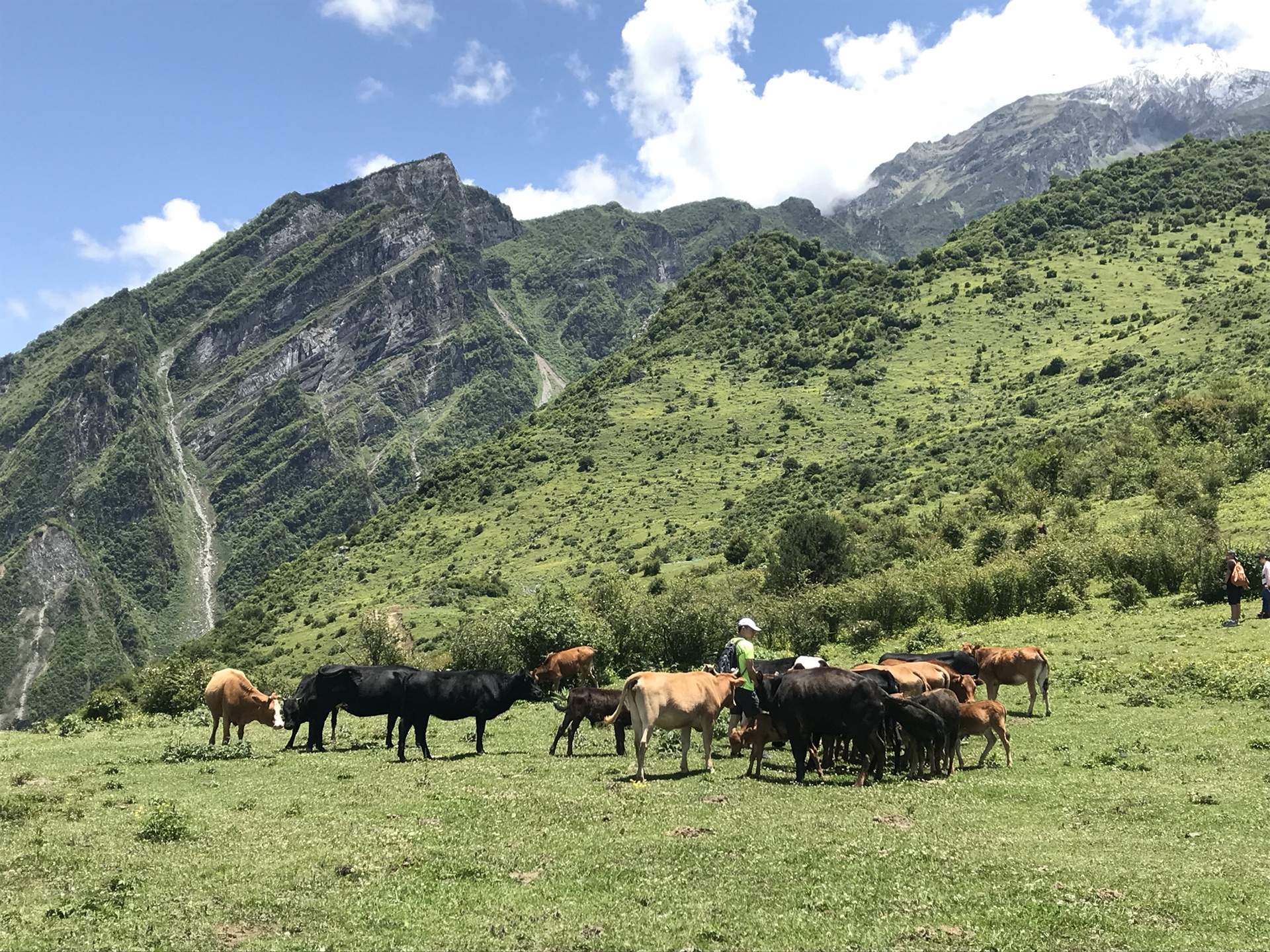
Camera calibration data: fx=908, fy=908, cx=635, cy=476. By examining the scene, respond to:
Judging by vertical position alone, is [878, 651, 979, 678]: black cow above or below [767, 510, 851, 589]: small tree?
below

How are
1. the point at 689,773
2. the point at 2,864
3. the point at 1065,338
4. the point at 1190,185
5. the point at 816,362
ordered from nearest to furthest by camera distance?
the point at 2,864 < the point at 689,773 < the point at 1065,338 < the point at 816,362 < the point at 1190,185

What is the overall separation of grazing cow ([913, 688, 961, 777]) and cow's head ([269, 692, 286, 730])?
15.8 meters

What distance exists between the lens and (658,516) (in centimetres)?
10331

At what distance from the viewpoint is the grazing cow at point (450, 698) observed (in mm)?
20953

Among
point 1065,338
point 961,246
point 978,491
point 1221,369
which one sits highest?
point 961,246

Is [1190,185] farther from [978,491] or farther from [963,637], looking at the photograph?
[963,637]

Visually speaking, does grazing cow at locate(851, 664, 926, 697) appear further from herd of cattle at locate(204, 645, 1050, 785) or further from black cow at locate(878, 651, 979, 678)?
black cow at locate(878, 651, 979, 678)

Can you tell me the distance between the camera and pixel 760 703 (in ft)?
56.6

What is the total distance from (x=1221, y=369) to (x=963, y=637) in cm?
5531

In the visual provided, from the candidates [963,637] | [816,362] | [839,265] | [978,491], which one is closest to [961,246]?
[839,265]

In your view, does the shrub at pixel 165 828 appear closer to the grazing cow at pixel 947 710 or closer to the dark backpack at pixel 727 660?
the grazing cow at pixel 947 710

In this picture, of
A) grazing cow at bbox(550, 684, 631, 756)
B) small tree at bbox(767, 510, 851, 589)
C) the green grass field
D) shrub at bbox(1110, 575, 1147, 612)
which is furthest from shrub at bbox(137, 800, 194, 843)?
small tree at bbox(767, 510, 851, 589)

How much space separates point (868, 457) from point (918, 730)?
85.7 m

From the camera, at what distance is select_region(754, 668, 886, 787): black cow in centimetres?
1589
